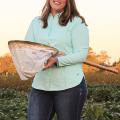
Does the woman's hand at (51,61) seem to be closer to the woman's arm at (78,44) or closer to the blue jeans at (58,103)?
the woman's arm at (78,44)

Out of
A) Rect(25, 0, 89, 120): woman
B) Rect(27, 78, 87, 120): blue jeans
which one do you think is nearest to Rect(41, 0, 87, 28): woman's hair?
Rect(25, 0, 89, 120): woman

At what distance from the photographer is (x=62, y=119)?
450 centimetres

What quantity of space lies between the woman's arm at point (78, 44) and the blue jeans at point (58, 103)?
0.66 ft

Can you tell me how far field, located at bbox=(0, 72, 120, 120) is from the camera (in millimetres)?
8680

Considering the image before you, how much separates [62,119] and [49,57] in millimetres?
545

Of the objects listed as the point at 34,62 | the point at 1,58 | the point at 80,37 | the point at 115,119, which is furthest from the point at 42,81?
the point at 1,58

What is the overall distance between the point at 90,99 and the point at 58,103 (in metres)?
9.85

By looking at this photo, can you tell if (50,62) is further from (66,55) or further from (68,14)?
(68,14)

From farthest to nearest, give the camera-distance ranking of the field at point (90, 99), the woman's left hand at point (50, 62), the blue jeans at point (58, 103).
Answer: the field at point (90, 99), the blue jeans at point (58, 103), the woman's left hand at point (50, 62)

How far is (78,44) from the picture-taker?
4.33 metres

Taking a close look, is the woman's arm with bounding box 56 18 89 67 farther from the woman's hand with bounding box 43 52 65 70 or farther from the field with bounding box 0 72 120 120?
the field with bounding box 0 72 120 120

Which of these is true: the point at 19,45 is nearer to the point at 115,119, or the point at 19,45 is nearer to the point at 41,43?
the point at 41,43

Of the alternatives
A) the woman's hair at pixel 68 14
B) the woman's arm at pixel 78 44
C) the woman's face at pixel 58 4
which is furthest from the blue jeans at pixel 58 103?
the woman's face at pixel 58 4

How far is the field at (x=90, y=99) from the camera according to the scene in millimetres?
8680
